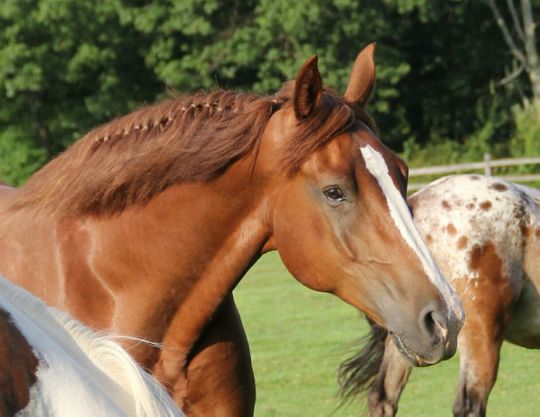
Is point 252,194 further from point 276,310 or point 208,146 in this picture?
point 276,310

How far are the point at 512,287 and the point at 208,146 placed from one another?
396 cm

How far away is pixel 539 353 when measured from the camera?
11617 millimetres

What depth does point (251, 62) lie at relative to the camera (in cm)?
3431

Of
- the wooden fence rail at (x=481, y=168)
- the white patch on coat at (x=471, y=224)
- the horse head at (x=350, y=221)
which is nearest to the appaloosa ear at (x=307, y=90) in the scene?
the horse head at (x=350, y=221)

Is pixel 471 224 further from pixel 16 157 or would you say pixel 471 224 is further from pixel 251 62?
pixel 16 157

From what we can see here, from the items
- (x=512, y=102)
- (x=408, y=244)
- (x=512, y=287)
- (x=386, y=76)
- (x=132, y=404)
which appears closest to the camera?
(x=132, y=404)

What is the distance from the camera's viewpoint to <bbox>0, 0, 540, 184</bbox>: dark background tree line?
111 feet

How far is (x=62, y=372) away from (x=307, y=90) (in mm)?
2213

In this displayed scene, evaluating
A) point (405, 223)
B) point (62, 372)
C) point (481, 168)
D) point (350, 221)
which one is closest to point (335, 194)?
point (350, 221)

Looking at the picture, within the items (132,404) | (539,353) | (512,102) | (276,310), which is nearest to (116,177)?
(132,404)

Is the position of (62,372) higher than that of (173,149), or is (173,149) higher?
(62,372)

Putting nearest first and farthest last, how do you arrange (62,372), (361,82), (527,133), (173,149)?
(62,372)
(173,149)
(361,82)
(527,133)

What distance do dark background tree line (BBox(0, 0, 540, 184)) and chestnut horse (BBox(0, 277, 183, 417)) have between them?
30.2 m

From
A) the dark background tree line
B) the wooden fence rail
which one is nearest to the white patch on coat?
the wooden fence rail
